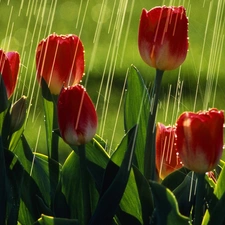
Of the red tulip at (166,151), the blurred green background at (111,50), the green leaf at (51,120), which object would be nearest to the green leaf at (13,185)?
the green leaf at (51,120)

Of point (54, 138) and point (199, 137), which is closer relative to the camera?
point (199, 137)

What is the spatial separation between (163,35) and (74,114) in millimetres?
213

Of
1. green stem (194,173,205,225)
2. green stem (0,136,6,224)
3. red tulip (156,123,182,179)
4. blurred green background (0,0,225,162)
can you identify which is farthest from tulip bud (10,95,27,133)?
blurred green background (0,0,225,162)

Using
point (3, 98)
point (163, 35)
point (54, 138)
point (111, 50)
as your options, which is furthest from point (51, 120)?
point (111, 50)

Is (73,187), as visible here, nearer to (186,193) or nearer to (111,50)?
(186,193)

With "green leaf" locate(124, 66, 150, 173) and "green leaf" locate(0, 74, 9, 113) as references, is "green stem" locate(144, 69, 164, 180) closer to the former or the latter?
"green leaf" locate(124, 66, 150, 173)

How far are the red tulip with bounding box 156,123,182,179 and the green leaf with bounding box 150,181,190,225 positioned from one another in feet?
0.83

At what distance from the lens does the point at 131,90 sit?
1384mm

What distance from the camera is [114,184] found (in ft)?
3.84

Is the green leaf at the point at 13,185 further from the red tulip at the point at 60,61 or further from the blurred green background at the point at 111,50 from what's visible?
the blurred green background at the point at 111,50

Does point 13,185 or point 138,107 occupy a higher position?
point 138,107

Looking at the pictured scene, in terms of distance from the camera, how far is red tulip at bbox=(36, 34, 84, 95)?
4.61ft

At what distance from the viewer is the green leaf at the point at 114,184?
1165 mm

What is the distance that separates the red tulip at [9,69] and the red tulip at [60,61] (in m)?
0.04
